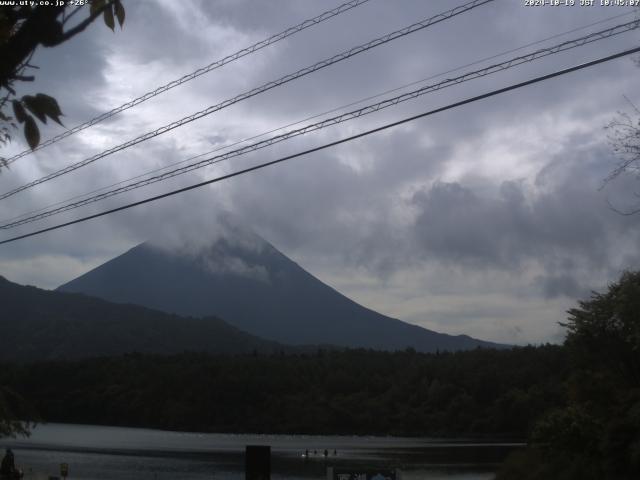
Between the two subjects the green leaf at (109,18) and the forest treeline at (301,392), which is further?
the forest treeline at (301,392)

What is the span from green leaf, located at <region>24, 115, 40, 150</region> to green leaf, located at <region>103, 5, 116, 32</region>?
2.26 feet

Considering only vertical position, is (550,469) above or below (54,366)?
below

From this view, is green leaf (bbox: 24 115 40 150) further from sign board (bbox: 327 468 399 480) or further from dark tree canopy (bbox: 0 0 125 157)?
sign board (bbox: 327 468 399 480)

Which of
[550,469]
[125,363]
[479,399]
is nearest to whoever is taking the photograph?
[550,469]

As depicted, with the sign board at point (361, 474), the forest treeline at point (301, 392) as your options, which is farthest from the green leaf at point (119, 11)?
the forest treeline at point (301, 392)

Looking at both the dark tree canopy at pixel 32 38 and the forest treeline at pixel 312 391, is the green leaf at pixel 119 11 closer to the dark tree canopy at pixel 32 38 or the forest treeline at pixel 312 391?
the dark tree canopy at pixel 32 38

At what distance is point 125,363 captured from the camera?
6806 inches

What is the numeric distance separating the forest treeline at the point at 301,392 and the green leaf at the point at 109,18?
5101 inches

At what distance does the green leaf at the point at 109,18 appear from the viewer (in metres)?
4.72

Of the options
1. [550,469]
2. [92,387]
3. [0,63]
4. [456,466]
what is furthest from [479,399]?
[0,63]

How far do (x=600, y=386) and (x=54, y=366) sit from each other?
463 ft

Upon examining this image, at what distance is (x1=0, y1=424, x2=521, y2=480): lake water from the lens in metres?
66.2

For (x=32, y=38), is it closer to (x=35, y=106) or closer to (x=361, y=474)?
(x=35, y=106)

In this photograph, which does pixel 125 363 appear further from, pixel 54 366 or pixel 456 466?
pixel 456 466
